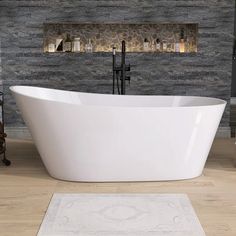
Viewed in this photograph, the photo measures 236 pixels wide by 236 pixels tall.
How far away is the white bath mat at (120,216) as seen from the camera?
2.61 meters

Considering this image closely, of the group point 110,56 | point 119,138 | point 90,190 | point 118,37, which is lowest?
point 90,190

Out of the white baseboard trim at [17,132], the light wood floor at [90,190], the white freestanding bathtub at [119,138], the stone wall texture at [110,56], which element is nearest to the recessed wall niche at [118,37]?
the stone wall texture at [110,56]

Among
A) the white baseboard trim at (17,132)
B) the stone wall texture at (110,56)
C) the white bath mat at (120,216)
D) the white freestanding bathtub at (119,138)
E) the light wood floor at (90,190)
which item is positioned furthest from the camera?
the white baseboard trim at (17,132)

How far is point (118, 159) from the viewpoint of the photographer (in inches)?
139

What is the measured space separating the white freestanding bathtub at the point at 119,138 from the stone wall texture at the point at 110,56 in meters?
1.81

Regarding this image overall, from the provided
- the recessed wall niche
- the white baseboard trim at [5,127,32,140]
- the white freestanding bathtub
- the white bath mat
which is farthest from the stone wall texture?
the white bath mat

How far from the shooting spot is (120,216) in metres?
2.83

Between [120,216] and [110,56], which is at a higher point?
[110,56]

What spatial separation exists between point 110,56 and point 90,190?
92.6 inches

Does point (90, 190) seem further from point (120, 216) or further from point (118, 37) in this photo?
point (118, 37)

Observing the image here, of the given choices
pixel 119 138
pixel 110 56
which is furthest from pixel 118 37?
pixel 119 138

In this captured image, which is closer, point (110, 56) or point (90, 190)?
point (90, 190)

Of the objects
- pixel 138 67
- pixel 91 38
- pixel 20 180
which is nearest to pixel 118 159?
pixel 20 180

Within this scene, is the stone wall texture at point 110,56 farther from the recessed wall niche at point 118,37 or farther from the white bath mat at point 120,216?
the white bath mat at point 120,216
